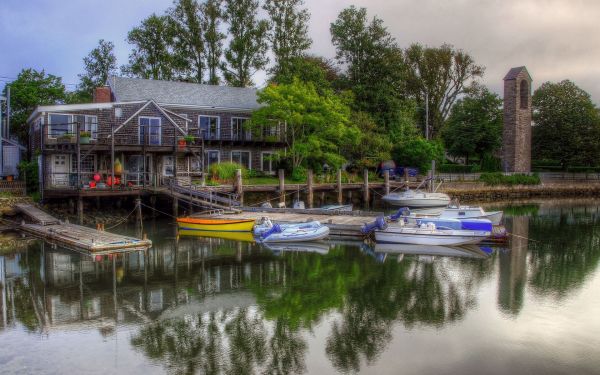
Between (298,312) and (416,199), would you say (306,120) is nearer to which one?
(416,199)

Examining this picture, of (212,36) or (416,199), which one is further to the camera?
(212,36)

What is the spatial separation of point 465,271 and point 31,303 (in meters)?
14.4

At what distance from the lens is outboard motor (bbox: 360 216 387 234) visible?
2523cm

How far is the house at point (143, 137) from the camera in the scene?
1278 inches

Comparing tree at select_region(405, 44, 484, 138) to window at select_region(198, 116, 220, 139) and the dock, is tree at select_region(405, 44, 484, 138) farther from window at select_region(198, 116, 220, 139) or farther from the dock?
the dock

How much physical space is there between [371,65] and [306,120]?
1334 centimetres

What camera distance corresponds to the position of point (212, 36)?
56.9m

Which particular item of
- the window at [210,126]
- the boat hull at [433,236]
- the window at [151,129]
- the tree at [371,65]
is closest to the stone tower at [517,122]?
the tree at [371,65]

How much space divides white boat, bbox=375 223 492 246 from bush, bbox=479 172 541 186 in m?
31.6

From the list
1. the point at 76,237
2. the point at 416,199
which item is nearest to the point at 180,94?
the point at 416,199

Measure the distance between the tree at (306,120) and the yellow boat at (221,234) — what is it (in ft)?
48.4

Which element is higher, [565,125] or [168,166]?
[565,125]

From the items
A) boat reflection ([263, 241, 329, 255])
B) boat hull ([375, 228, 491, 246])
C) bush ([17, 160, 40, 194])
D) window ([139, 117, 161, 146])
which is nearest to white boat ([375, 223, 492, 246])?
boat hull ([375, 228, 491, 246])

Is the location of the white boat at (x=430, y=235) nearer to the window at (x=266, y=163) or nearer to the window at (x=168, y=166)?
the window at (x=168, y=166)
